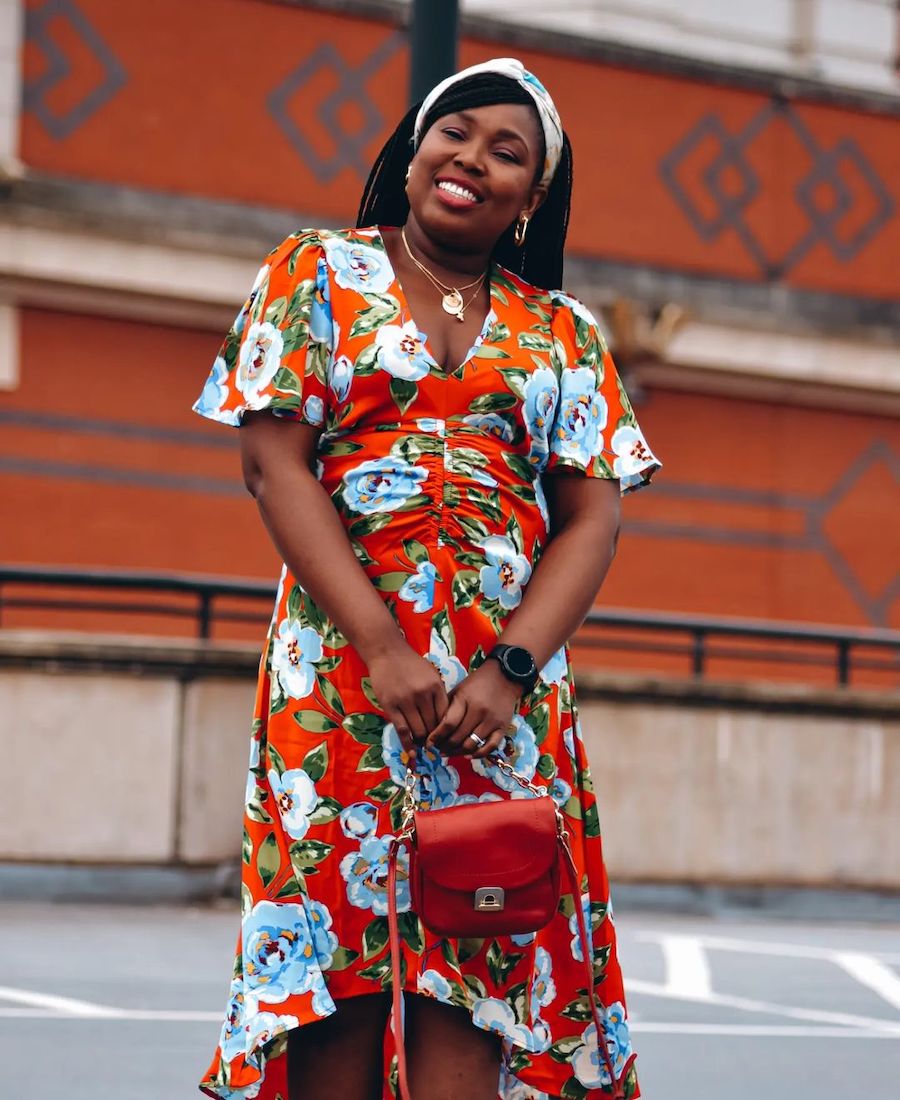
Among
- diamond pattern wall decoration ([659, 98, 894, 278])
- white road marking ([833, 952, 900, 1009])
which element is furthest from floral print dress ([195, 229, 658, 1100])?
diamond pattern wall decoration ([659, 98, 894, 278])

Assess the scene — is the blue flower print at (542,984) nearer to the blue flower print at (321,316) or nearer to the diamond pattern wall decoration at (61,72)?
the blue flower print at (321,316)

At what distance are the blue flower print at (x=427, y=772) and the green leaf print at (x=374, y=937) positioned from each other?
0.20 m

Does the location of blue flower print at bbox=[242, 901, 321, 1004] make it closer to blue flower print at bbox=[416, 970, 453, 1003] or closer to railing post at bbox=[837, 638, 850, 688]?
blue flower print at bbox=[416, 970, 453, 1003]

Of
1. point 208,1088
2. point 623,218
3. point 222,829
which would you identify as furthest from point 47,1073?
point 623,218

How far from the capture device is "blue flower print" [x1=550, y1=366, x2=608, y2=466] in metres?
3.47

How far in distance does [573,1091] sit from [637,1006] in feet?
13.6

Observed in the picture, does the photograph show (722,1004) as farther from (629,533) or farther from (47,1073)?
(629,533)

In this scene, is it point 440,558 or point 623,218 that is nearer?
point 440,558

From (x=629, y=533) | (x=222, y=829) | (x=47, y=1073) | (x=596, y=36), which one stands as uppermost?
(x=596, y=36)

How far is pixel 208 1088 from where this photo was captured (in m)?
3.33

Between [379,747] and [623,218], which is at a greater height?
[623,218]

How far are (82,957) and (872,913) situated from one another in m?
5.96

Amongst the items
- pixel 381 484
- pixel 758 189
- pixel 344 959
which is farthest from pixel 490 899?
pixel 758 189

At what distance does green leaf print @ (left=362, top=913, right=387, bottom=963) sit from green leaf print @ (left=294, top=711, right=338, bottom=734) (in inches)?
12.1
